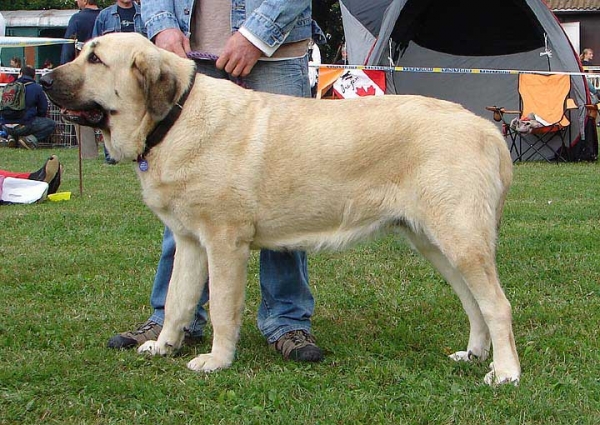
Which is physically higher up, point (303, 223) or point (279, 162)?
point (279, 162)

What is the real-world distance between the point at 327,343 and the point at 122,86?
5.21 ft

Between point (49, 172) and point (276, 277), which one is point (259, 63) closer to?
point (276, 277)

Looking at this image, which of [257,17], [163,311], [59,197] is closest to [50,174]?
[59,197]

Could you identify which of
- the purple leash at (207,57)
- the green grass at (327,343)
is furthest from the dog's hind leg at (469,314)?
the purple leash at (207,57)

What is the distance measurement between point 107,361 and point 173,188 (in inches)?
33.3

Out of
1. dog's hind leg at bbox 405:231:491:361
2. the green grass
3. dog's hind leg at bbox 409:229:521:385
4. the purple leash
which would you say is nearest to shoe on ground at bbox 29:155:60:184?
the green grass


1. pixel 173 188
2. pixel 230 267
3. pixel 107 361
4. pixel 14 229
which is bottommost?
pixel 14 229

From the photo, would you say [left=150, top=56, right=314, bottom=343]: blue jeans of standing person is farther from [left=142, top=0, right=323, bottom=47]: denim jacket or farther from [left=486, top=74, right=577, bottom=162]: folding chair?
[left=486, top=74, right=577, bottom=162]: folding chair

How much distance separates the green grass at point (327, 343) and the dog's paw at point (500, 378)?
44mm

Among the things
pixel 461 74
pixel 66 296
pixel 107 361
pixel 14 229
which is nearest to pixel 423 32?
pixel 461 74

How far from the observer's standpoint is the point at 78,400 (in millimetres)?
3164

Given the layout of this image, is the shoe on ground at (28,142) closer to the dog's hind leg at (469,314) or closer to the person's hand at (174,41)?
the person's hand at (174,41)

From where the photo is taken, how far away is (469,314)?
3.80 m

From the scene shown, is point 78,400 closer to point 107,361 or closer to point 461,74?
point 107,361
